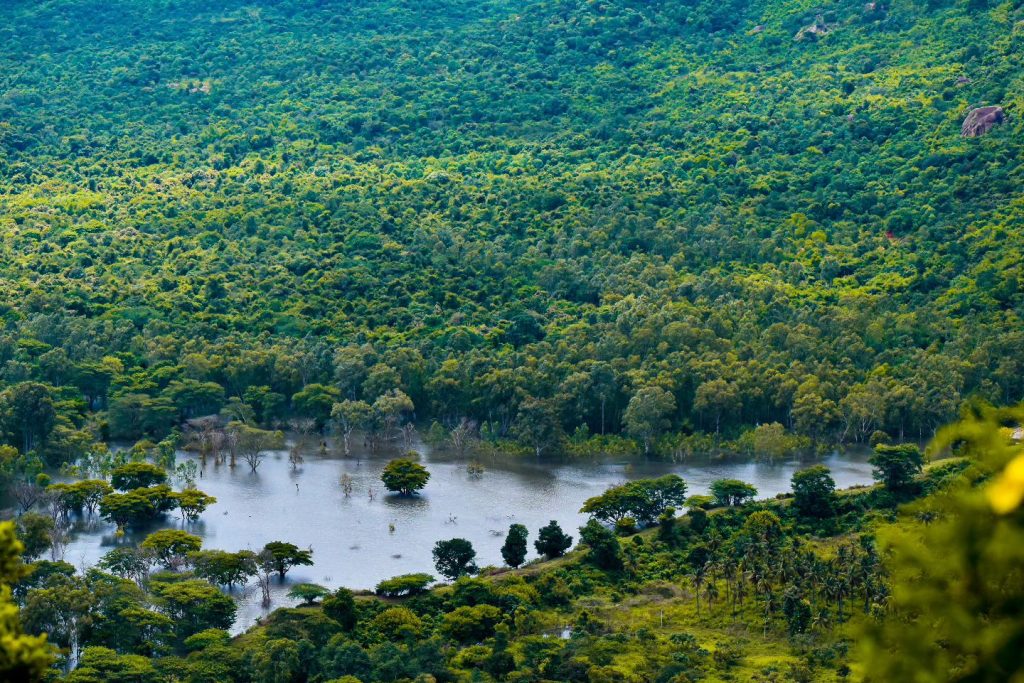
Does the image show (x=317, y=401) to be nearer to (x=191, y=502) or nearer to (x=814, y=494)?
(x=191, y=502)

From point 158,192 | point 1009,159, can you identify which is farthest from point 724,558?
point 158,192

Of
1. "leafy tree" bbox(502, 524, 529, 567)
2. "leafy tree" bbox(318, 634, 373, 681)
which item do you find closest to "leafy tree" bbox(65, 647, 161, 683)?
"leafy tree" bbox(318, 634, 373, 681)

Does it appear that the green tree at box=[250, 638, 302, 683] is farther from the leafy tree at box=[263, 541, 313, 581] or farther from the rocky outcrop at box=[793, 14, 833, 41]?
the rocky outcrop at box=[793, 14, 833, 41]

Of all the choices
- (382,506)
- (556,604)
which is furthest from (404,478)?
(556,604)

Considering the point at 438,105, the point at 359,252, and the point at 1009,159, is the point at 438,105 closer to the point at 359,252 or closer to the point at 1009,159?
the point at 359,252

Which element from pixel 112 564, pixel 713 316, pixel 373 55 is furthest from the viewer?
pixel 373 55

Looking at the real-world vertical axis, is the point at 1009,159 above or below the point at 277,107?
below

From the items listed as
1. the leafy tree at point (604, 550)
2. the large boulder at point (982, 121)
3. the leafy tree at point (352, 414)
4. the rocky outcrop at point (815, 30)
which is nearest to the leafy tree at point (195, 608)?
the leafy tree at point (604, 550)

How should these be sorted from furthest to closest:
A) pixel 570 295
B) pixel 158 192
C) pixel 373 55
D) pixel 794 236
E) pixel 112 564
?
pixel 373 55, pixel 158 192, pixel 794 236, pixel 570 295, pixel 112 564
